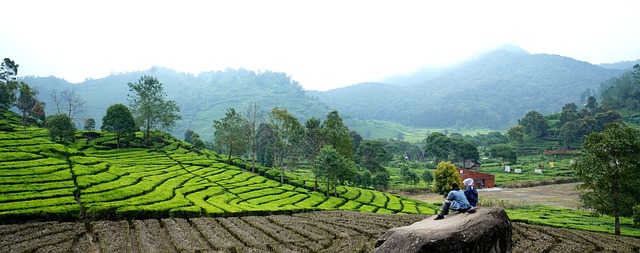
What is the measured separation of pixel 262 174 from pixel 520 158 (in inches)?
3398

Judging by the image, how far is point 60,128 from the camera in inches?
2226

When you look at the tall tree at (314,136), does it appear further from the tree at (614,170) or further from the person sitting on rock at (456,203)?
the person sitting on rock at (456,203)

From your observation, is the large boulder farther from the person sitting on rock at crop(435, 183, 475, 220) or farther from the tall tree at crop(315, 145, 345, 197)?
the tall tree at crop(315, 145, 345, 197)

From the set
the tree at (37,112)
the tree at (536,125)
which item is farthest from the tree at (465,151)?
the tree at (37,112)

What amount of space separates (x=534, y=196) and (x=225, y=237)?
55.5 meters

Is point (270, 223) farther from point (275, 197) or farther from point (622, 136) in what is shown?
point (622, 136)

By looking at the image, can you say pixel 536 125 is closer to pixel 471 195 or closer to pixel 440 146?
pixel 440 146

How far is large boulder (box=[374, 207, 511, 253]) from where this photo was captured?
35.3 feet

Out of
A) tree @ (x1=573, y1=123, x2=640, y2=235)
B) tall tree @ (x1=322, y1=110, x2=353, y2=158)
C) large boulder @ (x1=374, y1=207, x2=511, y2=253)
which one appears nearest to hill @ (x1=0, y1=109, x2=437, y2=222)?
tall tree @ (x1=322, y1=110, x2=353, y2=158)

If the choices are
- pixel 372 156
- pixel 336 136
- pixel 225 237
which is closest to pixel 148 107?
pixel 336 136

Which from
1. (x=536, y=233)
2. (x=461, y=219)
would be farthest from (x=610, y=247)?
(x=461, y=219)

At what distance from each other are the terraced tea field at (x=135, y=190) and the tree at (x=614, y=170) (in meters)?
16.4

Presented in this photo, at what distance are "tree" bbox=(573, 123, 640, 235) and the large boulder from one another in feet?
85.4

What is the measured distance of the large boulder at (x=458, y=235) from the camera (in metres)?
10.8
